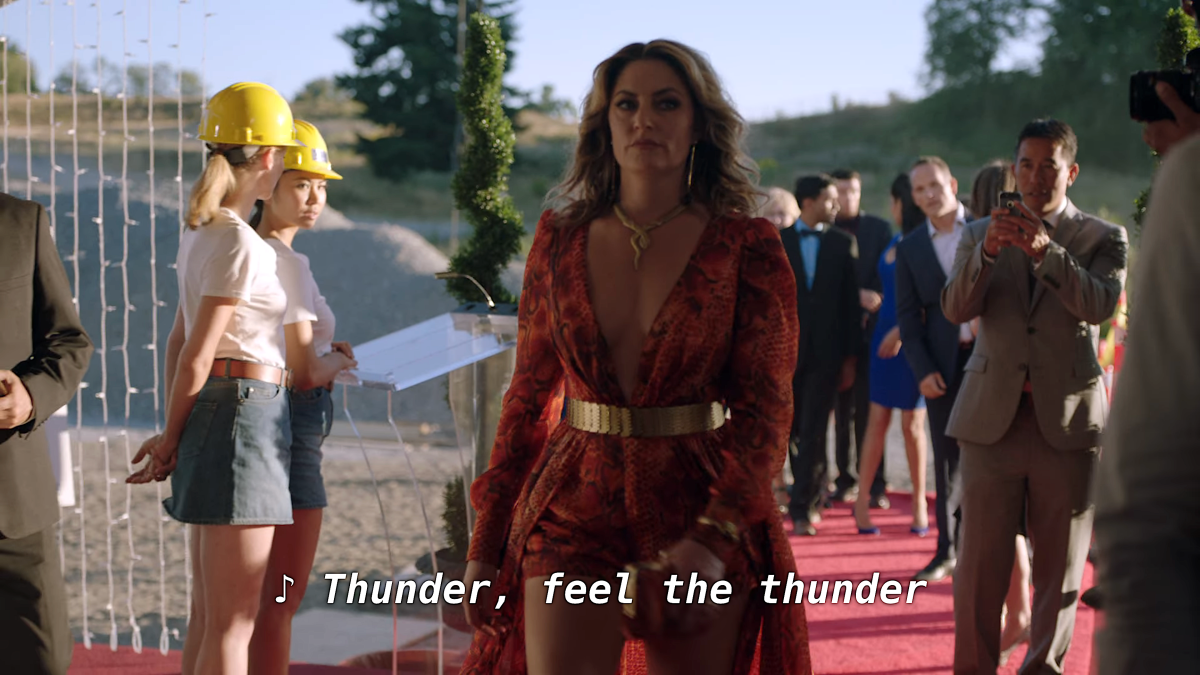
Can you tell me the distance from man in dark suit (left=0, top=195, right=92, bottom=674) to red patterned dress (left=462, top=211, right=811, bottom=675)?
1.14m

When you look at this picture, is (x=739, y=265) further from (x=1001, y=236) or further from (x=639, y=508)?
(x=1001, y=236)

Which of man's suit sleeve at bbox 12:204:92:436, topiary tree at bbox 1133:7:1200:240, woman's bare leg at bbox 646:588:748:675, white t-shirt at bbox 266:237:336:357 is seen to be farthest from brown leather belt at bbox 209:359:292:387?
topiary tree at bbox 1133:7:1200:240

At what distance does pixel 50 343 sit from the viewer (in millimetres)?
2746

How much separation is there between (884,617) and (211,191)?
3206mm

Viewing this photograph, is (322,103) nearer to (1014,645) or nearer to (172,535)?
(172,535)

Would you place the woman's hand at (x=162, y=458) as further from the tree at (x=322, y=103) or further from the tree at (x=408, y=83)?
the tree at (x=322, y=103)

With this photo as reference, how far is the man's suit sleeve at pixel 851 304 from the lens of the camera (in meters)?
6.40

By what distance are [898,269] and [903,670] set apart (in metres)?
1.88

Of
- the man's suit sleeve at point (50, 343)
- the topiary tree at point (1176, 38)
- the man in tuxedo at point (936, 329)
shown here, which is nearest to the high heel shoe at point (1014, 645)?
the man in tuxedo at point (936, 329)

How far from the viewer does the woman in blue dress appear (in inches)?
237

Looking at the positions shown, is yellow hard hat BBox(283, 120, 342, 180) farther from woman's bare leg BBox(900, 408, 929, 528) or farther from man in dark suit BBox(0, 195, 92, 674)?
woman's bare leg BBox(900, 408, 929, 528)

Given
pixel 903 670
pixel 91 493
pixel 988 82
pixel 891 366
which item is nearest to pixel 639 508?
pixel 903 670

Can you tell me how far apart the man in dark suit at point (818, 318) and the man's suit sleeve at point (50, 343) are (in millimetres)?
4233

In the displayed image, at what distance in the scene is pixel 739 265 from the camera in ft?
7.03
